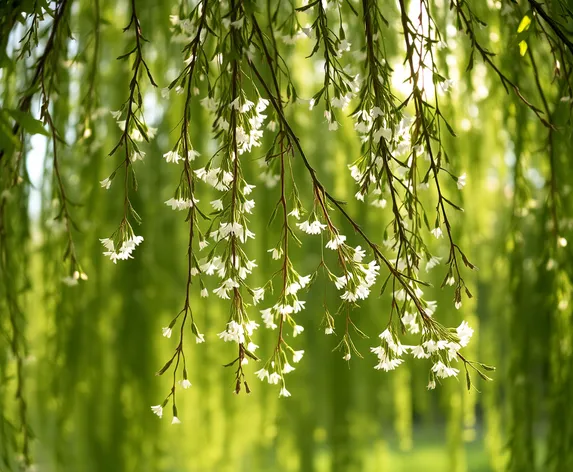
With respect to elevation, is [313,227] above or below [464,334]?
above

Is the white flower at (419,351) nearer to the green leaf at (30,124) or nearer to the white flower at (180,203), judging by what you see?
the white flower at (180,203)

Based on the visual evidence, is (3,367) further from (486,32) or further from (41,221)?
(486,32)

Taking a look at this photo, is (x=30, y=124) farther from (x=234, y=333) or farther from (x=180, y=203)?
(x=234, y=333)

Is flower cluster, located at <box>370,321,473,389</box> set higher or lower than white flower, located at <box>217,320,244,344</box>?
lower

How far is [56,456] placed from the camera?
1.94 m

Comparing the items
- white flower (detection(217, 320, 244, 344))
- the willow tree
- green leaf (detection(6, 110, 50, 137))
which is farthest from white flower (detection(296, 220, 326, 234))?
the willow tree

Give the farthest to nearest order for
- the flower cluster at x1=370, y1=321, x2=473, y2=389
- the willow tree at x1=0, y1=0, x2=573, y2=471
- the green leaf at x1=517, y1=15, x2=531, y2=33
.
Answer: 1. the willow tree at x1=0, y1=0, x2=573, y2=471
2. the green leaf at x1=517, y1=15, x2=531, y2=33
3. the flower cluster at x1=370, y1=321, x2=473, y2=389

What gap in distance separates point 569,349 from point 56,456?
4.28 feet

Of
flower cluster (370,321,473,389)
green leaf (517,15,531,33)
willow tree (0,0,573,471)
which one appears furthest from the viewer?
willow tree (0,0,573,471)

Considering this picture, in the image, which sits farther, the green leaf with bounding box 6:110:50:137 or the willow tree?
the willow tree

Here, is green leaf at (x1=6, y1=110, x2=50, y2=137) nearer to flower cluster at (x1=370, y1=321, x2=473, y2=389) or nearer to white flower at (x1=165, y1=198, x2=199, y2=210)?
white flower at (x1=165, y1=198, x2=199, y2=210)

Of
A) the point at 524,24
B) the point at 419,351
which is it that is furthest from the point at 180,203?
the point at 524,24

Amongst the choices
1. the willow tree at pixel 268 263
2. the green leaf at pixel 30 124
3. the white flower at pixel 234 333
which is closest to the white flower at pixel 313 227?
the white flower at pixel 234 333

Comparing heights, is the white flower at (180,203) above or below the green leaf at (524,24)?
below
